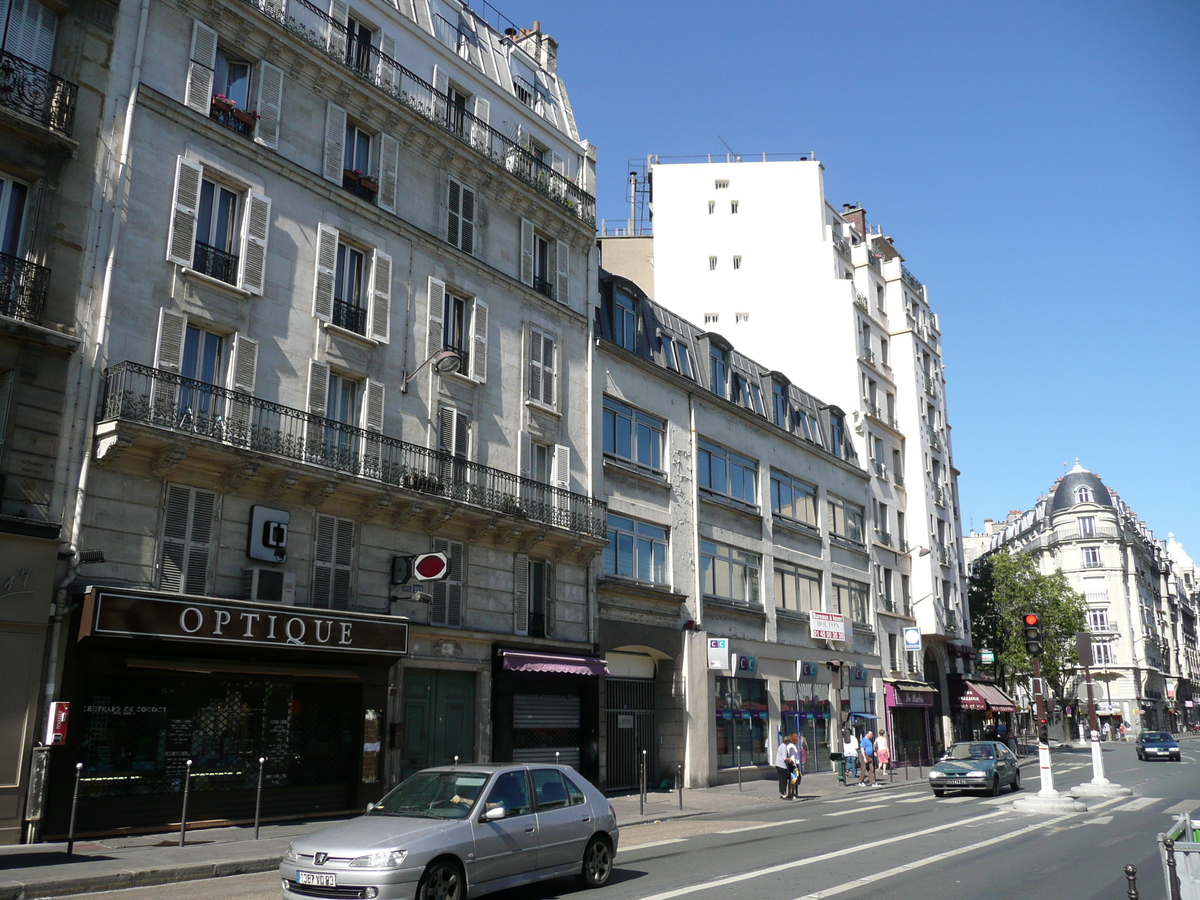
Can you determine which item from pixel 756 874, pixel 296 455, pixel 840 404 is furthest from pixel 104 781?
pixel 840 404

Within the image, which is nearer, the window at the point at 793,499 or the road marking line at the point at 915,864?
the road marking line at the point at 915,864

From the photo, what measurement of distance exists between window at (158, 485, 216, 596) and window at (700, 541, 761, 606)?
17.6 metres

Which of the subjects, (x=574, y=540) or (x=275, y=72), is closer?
(x=275, y=72)

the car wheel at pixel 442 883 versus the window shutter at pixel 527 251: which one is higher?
the window shutter at pixel 527 251

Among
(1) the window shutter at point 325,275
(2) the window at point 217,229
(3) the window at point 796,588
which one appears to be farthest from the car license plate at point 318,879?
(3) the window at point 796,588

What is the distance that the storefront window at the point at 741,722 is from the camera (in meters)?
30.7

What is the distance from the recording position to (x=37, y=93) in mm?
15953

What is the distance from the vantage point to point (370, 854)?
885cm

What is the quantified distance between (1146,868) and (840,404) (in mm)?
34383

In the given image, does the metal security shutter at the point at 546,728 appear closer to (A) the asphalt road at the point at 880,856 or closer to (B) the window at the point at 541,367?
(A) the asphalt road at the point at 880,856

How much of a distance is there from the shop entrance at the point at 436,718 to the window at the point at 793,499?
58.1 feet

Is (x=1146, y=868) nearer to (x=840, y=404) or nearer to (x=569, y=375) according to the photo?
(x=569, y=375)

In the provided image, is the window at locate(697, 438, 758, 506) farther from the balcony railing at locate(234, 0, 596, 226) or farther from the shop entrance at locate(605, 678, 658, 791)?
the balcony railing at locate(234, 0, 596, 226)

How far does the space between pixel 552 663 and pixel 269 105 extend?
14237mm
